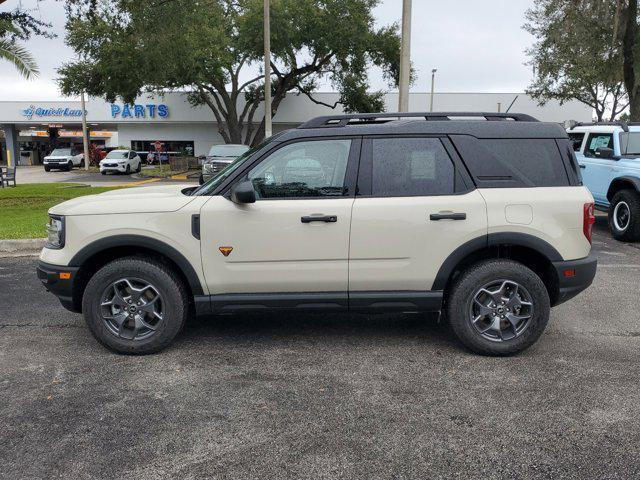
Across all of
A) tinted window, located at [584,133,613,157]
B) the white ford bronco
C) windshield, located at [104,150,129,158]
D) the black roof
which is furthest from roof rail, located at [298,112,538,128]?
windshield, located at [104,150,129,158]

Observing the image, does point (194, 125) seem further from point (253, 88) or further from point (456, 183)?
point (456, 183)

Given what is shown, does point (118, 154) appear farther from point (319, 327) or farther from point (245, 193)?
point (245, 193)

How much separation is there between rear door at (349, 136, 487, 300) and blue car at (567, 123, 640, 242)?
6613mm

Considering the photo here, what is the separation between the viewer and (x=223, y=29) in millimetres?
27453

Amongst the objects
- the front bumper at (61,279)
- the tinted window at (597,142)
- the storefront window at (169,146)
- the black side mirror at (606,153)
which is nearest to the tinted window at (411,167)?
the front bumper at (61,279)

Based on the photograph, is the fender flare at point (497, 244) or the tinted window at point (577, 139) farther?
the tinted window at point (577, 139)

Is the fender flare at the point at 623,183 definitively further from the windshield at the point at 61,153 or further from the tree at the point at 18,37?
the windshield at the point at 61,153

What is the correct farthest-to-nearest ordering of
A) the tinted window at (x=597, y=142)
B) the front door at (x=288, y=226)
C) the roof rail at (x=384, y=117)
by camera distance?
the tinted window at (x=597, y=142), the roof rail at (x=384, y=117), the front door at (x=288, y=226)

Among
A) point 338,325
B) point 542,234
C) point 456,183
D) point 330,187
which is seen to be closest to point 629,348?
point 542,234

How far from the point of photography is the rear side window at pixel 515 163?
14.3 ft

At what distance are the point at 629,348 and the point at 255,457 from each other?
11.1 feet

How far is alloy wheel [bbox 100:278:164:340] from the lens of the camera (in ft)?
14.3

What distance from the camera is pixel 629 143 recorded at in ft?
33.4

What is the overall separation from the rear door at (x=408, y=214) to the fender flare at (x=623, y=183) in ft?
21.5
